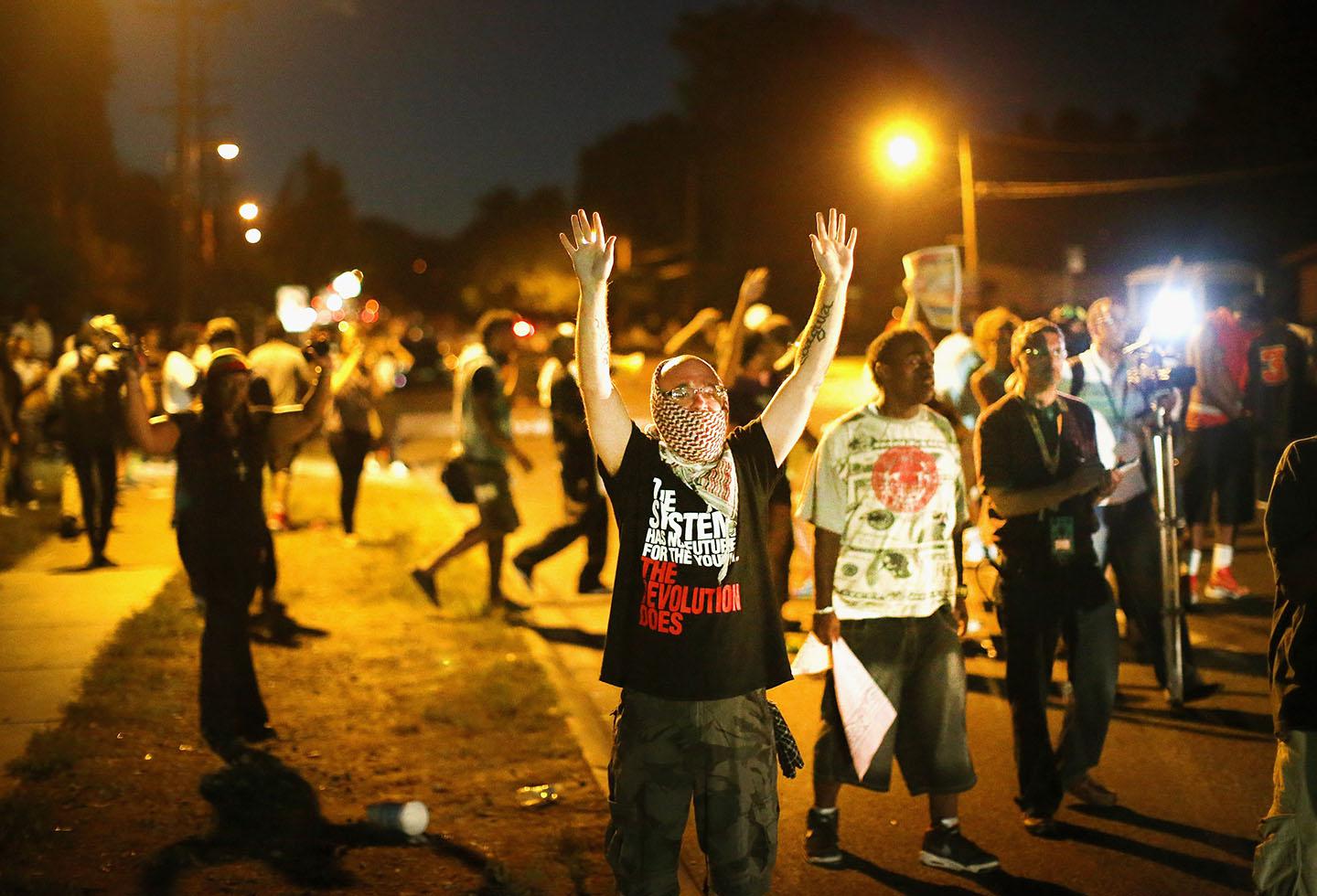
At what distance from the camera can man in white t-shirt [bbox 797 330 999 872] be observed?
5078 mm

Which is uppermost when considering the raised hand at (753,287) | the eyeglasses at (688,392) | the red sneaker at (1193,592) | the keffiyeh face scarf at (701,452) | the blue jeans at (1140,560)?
the raised hand at (753,287)

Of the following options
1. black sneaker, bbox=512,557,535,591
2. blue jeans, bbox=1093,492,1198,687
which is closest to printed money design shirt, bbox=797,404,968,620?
blue jeans, bbox=1093,492,1198,687

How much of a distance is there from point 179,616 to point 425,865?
4876 millimetres

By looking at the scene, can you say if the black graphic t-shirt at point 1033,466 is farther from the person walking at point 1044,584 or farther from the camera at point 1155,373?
the camera at point 1155,373

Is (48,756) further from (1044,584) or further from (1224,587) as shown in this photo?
(1224,587)

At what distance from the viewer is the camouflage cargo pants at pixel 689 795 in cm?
382

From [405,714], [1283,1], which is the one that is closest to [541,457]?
[405,714]

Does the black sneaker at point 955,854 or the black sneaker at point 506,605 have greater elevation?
the black sneaker at point 506,605

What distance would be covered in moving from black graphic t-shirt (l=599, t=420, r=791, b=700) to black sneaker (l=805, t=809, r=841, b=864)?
5.02 feet

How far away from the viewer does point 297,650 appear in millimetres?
8688

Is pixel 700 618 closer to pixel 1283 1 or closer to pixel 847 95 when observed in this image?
pixel 1283 1

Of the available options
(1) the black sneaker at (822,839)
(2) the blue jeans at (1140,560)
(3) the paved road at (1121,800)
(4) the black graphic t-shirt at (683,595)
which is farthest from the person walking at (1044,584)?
(4) the black graphic t-shirt at (683,595)

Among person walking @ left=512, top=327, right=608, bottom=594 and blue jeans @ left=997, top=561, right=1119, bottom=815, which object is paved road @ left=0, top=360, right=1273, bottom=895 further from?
person walking @ left=512, top=327, right=608, bottom=594

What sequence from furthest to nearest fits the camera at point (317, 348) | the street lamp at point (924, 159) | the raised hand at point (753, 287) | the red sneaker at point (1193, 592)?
the street lamp at point (924, 159) < the red sneaker at point (1193, 592) < the raised hand at point (753, 287) < the camera at point (317, 348)
